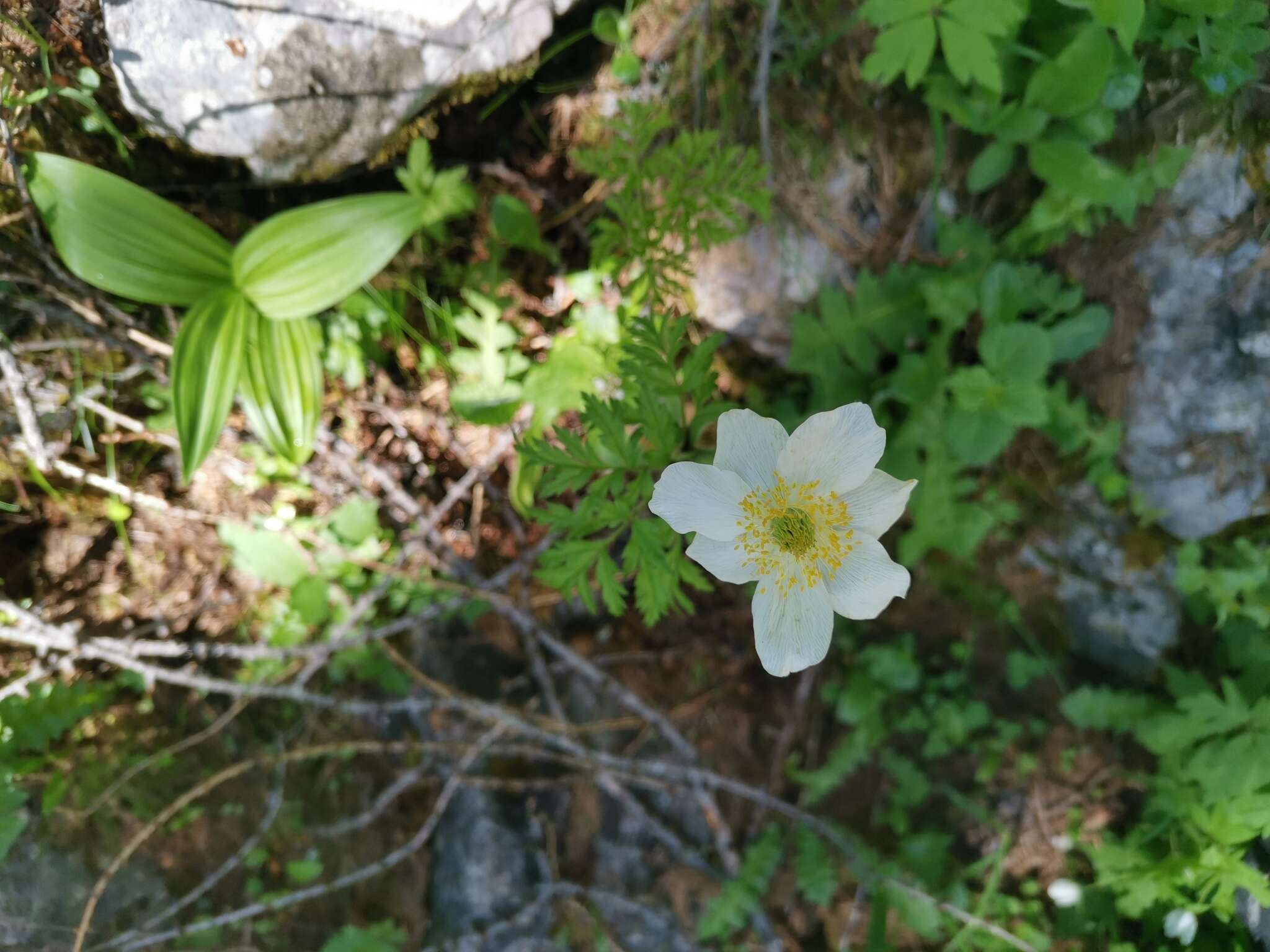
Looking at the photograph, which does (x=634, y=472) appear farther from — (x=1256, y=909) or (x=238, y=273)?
(x=1256, y=909)

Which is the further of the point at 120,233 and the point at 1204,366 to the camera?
the point at 1204,366

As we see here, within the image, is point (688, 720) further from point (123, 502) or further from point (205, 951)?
point (123, 502)

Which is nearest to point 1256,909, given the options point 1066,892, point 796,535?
point 1066,892

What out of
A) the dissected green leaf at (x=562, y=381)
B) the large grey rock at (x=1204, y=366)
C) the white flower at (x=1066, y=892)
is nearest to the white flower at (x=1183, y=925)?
the white flower at (x=1066, y=892)

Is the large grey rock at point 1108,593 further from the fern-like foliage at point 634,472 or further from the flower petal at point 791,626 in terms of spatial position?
the fern-like foliage at point 634,472

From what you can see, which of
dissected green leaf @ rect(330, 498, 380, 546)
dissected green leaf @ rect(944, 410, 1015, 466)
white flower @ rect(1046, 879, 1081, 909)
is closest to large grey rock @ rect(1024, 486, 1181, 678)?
dissected green leaf @ rect(944, 410, 1015, 466)

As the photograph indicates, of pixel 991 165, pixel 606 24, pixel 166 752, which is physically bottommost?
pixel 166 752

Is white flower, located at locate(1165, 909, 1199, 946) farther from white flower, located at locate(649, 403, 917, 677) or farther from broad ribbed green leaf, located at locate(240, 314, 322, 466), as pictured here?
broad ribbed green leaf, located at locate(240, 314, 322, 466)
